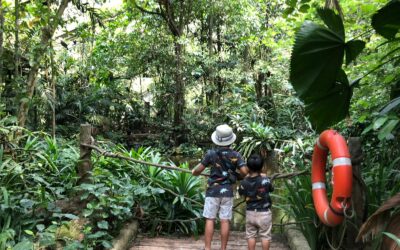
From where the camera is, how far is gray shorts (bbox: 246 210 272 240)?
384 centimetres

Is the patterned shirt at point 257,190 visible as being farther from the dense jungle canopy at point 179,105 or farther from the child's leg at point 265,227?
the dense jungle canopy at point 179,105

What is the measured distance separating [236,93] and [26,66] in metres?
5.70

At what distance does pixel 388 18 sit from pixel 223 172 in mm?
2114

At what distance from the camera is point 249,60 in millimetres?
12133

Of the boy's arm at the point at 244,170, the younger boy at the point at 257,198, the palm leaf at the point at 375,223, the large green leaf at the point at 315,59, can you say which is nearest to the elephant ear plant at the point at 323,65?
the large green leaf at the point at 315,59

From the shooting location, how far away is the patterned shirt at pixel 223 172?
4.03 metres

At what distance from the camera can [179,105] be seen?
11469 mm

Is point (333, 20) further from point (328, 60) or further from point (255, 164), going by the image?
point (255, 164)

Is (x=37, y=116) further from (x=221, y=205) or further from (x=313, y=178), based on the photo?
(x=313, y=178)

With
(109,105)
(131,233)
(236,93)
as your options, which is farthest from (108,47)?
(131,233)

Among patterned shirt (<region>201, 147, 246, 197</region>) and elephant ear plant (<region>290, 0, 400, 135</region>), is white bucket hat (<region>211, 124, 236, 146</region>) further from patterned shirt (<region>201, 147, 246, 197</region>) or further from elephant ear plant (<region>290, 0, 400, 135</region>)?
elephant ear plant (<region>290, 0, 400, 135</region>)

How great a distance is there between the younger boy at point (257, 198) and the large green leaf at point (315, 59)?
47.0 inches

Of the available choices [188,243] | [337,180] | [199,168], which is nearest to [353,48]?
[337,180]

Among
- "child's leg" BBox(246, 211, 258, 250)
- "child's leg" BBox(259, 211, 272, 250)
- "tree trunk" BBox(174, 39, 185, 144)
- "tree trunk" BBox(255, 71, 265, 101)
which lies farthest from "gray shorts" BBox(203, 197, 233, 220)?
"tree trunk" BBox(255, 71, 265, 101)
